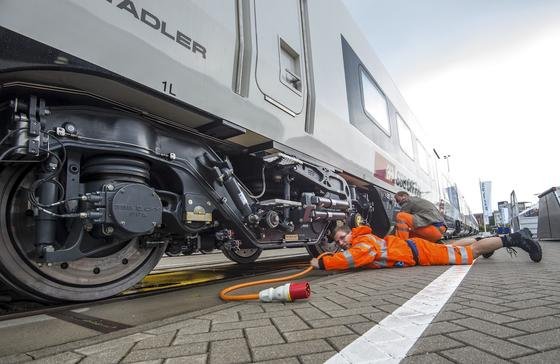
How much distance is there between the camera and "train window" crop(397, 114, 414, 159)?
7378 millimetres

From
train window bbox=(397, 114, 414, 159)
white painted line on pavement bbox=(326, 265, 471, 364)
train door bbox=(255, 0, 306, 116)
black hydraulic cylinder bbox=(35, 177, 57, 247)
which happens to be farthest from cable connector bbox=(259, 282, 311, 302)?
train window bbox=(397, 114, 414, 159)

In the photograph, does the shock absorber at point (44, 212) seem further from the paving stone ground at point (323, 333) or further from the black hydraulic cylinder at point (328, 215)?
the black hydraulic cylinder at point (328, 215)

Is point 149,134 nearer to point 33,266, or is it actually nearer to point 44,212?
point 44,212

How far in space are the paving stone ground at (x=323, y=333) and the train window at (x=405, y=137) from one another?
545 centimetres

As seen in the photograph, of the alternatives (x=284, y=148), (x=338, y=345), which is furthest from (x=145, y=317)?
(x=284, y=148)

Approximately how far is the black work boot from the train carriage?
7.60 feet

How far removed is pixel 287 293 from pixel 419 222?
12.4 ft

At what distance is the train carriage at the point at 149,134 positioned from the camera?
74.8 inches

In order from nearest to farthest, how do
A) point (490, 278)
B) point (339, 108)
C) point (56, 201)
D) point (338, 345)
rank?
1. point (338, 345)
2. point (56, 201)
3. point (490, 278)
4. point (339, 108)

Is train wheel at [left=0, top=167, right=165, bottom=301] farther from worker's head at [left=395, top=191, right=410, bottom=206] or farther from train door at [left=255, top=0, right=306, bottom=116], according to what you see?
worker's head at [left=395, top=191, right=410, bottom=206]

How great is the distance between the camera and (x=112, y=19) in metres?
1.95

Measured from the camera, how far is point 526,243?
432 centimetres

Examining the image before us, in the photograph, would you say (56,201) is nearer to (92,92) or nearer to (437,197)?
(92,92)

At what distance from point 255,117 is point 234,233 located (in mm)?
1036
